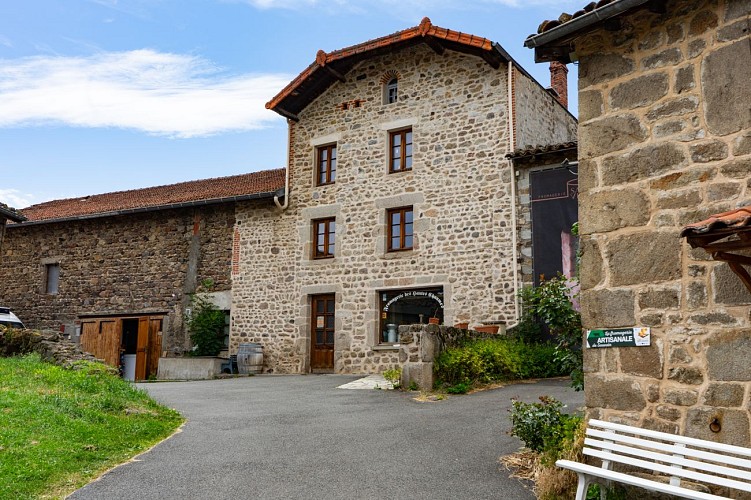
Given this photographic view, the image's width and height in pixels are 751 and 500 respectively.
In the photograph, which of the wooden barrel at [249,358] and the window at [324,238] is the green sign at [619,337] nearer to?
the window at [324,238]

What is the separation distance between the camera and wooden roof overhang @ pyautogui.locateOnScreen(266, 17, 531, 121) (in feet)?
46.2

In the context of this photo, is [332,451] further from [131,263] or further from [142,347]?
[131,263]

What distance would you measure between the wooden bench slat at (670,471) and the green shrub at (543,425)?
82cm

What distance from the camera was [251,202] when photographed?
16.8m

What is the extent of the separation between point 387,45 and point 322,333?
255 inches

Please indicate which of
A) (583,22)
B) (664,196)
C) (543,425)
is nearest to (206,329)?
(543,425)

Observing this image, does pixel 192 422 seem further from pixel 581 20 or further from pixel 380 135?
pixel 380 135

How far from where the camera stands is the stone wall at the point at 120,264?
17203 mm

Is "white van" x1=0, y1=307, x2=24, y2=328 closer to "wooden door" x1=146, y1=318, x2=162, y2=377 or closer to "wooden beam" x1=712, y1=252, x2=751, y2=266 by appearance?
"wooden door" x1=146, y1=318, x2=162, y2=377

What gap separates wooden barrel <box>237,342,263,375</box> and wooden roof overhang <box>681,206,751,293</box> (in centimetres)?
1263

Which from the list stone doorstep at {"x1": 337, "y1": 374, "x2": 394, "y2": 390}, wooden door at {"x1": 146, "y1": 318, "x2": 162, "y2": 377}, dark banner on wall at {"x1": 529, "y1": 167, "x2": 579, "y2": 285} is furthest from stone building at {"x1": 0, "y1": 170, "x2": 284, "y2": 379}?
dark banner on wall at {"x1": 529, "y1": 167, "x2": 579, "y2": 285}

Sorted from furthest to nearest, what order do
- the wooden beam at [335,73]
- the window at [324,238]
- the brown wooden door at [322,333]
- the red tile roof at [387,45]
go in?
the window at [324,238]
the wooden beam at [335,73]
the brown wooden door at [322,333]
the red tile roof at [387,45]

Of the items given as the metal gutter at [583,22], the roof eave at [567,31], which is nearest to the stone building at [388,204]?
the roof eave at [567,31]

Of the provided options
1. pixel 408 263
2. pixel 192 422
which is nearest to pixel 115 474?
pixel 192 422
